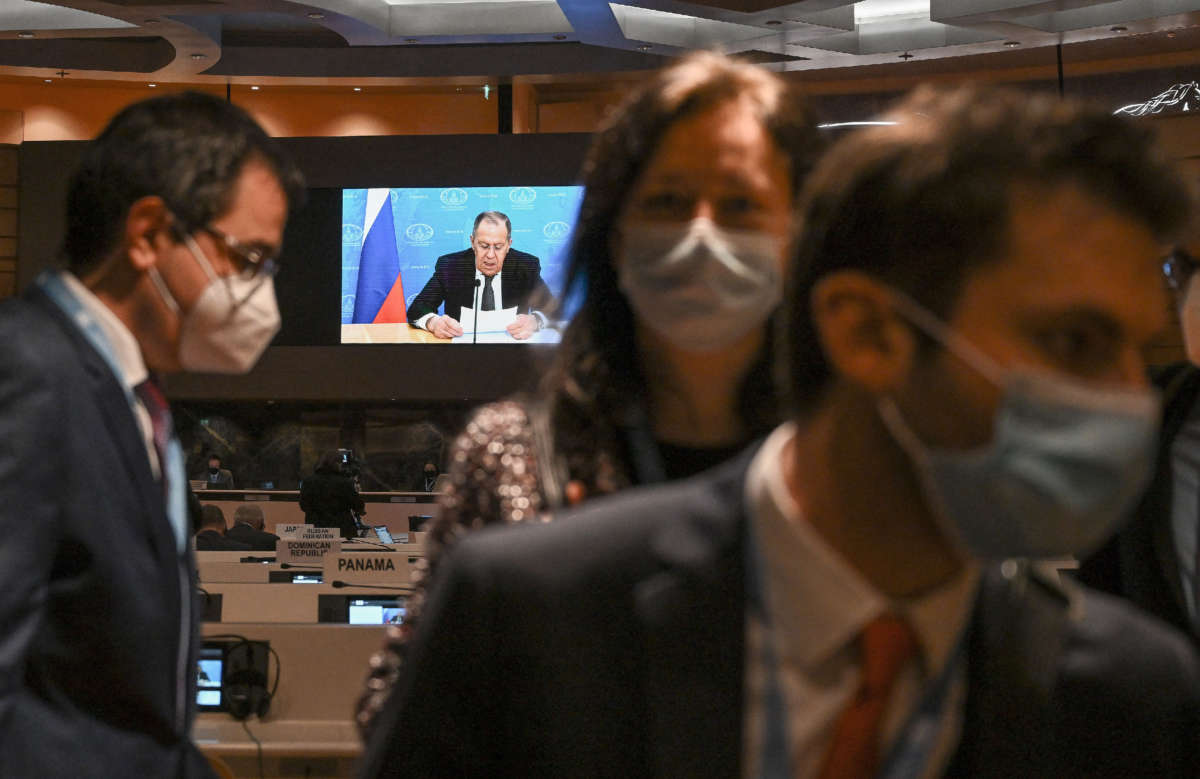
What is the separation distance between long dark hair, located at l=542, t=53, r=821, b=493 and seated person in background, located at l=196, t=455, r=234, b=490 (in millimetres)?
9991

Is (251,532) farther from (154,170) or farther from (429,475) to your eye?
(154,170)

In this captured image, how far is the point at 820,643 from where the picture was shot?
2.62 feet

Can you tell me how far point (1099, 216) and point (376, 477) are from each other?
34.2ft

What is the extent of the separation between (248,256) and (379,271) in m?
8.72

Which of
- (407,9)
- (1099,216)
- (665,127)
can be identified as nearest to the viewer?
(1099,216)

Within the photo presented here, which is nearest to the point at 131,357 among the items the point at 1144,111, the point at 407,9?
the point at 407,9

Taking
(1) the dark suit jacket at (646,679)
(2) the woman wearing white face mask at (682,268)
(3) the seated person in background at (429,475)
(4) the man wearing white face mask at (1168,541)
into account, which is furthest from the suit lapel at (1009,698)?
(3) the seated person in background at (429,475)

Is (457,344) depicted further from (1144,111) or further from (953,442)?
(953,442)

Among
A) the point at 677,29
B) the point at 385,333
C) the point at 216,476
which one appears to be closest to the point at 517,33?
the point at 677,29

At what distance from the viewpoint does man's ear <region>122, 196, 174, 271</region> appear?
1750 mm

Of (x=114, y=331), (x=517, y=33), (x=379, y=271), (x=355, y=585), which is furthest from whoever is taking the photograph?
(x=379, y=271)

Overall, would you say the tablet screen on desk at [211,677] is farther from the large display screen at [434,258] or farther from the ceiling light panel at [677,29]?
the large display screen at [434,258]

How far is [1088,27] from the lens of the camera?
8.00 metres

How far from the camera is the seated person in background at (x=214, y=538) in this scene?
6.75 m
